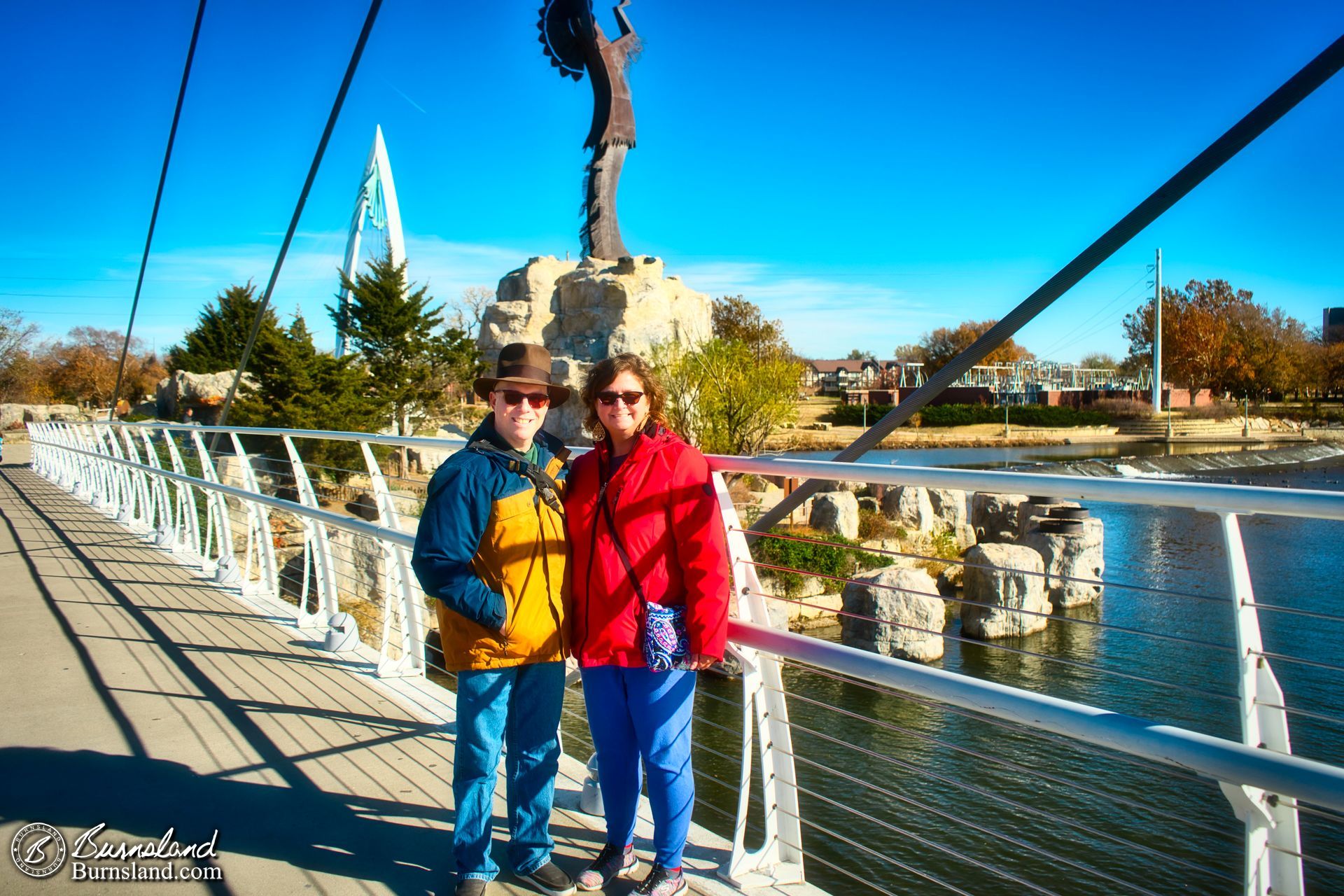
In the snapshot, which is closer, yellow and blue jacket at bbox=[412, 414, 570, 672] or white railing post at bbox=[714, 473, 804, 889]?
yellow and blue jacket at bbox=[412, 414, 570, 672]

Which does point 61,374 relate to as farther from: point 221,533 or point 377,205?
point 221,533

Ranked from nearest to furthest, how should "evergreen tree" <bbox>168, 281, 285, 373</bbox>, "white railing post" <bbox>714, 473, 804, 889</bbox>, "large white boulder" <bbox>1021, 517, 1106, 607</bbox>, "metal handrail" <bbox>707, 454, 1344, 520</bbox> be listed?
"metal handrail" <bbox>707, 454, 1344, 520</bbox>
"white railing post" <bbox>714, 473, 804, 889</bbox>
"large white boulder" <bbox>1021, 517, 1106, 607</bbox>
"evergreen tree" <bbox>168, 281, 285, 373</bbox>

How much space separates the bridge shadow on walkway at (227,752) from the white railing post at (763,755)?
1.53 ft

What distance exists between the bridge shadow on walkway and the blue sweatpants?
1.22ft

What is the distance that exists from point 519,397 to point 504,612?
1.83ft

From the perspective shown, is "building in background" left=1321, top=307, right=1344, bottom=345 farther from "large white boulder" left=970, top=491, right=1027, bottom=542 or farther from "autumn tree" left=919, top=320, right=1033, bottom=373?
"large white boulder" left=970, top=491, right=1027, bottom=542

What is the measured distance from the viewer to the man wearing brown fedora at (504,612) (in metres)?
2.13

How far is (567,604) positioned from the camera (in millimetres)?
2312

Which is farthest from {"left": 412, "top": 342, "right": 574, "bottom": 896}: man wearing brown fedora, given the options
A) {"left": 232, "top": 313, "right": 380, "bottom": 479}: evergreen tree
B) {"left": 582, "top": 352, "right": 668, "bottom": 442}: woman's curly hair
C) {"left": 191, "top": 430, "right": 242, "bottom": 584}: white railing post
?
{"left": 232, "top": 313, "right": 380, "bottom": 479}: evergreen tree

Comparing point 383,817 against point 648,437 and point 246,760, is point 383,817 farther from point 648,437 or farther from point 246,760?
point 648,437

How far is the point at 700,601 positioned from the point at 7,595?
18.7ft

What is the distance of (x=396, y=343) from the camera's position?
28.1 metres

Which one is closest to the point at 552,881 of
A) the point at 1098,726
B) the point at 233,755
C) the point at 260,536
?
the point at 1098,726

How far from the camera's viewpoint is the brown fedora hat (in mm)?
2305
